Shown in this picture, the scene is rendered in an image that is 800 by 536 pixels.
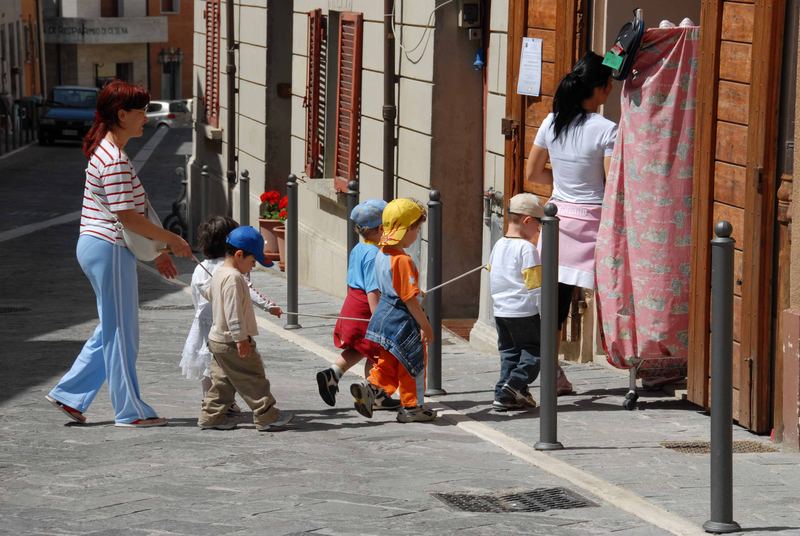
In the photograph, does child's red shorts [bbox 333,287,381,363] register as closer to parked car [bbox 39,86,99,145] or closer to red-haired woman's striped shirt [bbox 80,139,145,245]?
red-haired woman's striped shirt [bbox 80,139,145,245]

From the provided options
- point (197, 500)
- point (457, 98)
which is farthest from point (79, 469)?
point (457, 98)

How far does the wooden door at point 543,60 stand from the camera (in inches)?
375

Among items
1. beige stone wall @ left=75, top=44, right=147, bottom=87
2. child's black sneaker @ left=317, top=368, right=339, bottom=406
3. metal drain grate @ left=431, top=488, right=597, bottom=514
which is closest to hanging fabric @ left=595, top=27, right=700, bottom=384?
child's black sneaker @ left=317, top=368, right=339, bottom=406

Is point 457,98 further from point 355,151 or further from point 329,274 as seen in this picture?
point 329,274

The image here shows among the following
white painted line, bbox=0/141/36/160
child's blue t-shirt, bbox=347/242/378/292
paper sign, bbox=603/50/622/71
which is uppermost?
paper sign, bbox=603/50/622/71

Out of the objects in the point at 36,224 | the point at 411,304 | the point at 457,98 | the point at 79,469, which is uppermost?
the point at 457,98

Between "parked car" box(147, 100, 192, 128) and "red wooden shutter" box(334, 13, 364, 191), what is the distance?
44094mm

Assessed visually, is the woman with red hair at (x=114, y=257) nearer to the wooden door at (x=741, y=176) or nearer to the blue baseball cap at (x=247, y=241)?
the blue baseball cap at (x=247, y=241)

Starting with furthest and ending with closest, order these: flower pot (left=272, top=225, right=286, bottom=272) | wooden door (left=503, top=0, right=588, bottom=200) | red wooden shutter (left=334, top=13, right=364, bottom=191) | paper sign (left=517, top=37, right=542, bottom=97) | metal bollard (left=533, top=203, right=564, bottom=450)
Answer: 1. flower pot (left=272, top=225, right=286, bottom=272)
2. red wooden shutter (left=334, top=13, right=364, bottom=191)
3. paper sign (left=517, top=37, right=542, bottom=97)
4. wooden door (left=503, top=0, right=588, bottom=200)
5. metal bollard (left=533, top=203, right=564, bottom=450)

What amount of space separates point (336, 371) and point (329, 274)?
7.39 metres

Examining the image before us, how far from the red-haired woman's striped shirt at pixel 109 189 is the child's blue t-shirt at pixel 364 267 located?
3.92ft

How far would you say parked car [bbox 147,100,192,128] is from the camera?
5888 cm

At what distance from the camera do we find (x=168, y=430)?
7.76m

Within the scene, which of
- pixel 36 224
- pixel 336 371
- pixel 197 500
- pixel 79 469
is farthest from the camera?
pixel 36 224
